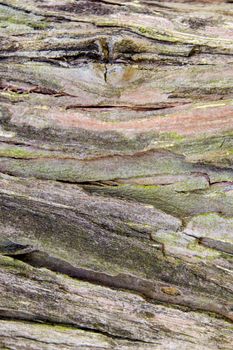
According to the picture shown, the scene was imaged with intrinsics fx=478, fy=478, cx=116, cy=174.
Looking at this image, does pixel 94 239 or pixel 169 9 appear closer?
pixel 94 239

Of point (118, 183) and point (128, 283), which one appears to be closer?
point (118, 183)

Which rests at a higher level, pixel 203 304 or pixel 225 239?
pixel 225 239

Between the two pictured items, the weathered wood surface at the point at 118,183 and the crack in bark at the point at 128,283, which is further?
the crack in bark at the point at 128,283

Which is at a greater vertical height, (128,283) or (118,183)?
(118,183)

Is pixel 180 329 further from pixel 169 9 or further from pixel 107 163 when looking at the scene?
pixel 169 9

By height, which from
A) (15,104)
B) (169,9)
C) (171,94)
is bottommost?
(15,104)

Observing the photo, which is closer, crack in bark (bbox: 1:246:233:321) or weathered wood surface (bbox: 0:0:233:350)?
weathered wood surface (bbox: 0:0:233:350)

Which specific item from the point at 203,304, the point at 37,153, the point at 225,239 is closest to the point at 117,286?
the point at 203,304

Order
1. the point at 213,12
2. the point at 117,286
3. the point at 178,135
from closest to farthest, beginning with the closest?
the point at 178,135 → the point at 117,286 → the point at 213,12
